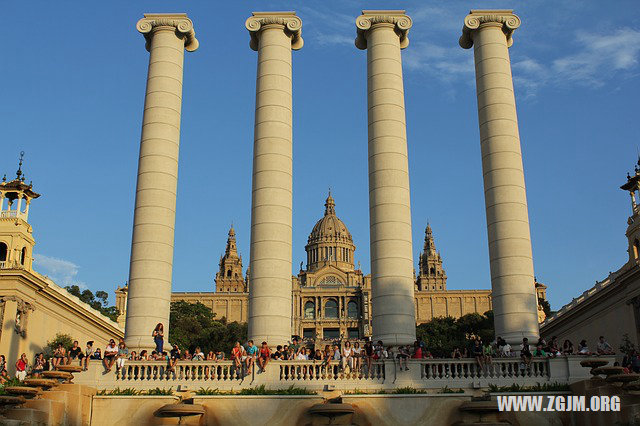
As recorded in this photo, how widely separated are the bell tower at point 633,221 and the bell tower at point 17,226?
213 ft

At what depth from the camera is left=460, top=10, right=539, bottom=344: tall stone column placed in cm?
4734

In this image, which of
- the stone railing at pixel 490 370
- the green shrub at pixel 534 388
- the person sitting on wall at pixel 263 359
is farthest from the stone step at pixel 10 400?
the green shrub at pixel 534 388

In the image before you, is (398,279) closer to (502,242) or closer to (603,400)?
(502,242)

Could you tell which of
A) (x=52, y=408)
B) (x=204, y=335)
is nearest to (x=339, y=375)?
(x=52, y=408)

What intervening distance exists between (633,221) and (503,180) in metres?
38.1

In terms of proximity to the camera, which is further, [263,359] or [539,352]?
[539,352]

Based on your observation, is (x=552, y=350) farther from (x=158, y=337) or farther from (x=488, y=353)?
(x=158, y=337)

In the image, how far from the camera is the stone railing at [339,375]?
126 feet

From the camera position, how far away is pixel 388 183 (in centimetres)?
5012

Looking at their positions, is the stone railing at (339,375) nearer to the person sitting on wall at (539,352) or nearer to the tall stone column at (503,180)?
the person sitting on wall at (539,352)

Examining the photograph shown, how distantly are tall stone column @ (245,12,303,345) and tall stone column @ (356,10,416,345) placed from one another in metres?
5.51

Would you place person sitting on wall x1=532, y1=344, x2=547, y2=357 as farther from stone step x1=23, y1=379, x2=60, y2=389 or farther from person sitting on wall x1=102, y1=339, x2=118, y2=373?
stone step x1=23, y1=379, x2=60, y2=389

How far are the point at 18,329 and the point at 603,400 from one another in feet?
204

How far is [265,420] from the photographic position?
118ft
